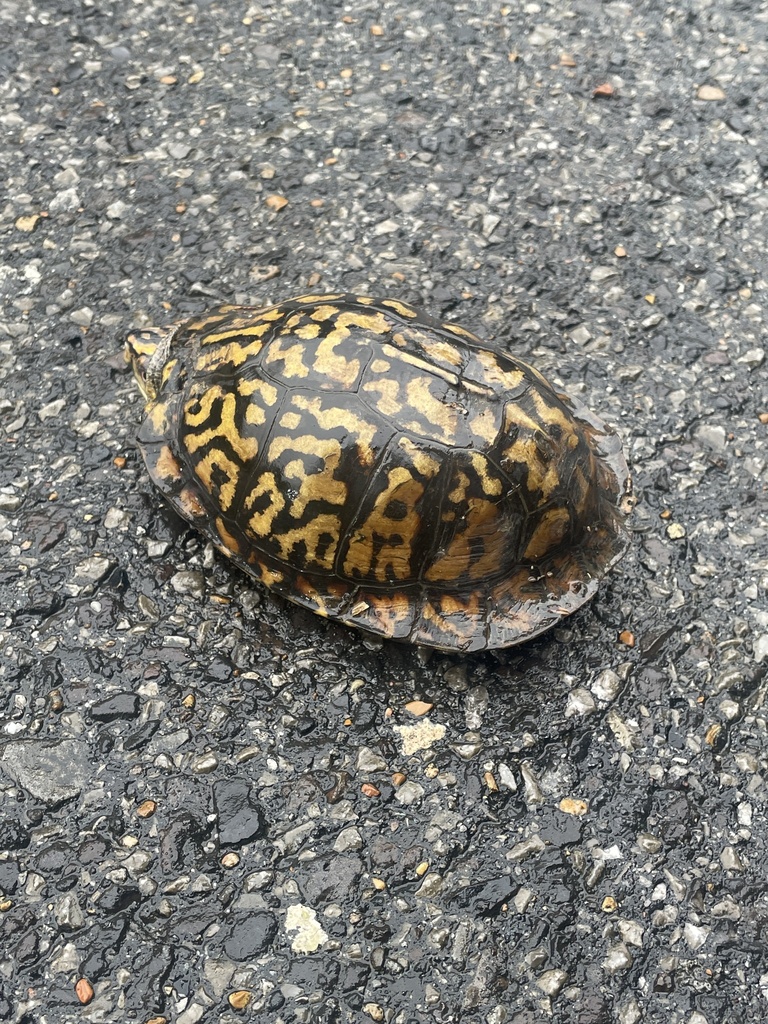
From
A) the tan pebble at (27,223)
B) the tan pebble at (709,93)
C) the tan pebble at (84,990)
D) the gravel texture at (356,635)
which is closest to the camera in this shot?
the tan pebble at (84,990)

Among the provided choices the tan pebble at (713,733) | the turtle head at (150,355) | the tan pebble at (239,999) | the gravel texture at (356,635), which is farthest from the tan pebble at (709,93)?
the tan pebble at (239,999)

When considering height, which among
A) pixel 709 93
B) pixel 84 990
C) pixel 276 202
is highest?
pixel 709 93

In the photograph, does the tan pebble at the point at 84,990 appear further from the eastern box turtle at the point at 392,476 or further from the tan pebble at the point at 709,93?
the tan pebble at the point at 709,93

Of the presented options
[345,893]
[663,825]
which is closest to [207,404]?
[345,893]

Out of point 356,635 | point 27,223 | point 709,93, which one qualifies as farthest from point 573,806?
point 709,93

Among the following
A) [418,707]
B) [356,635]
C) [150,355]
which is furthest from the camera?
[150,355]

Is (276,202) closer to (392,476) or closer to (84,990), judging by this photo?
(392,476)
